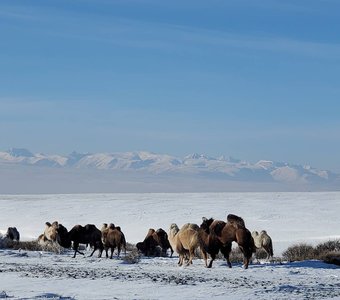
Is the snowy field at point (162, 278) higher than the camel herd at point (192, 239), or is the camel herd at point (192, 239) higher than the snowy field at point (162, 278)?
the camel herd at point (192, 239)

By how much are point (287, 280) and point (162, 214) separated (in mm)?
27968

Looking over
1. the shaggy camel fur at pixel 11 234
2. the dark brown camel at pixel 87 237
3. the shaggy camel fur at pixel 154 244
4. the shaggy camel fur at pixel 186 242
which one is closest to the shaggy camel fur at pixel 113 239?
the dark brown camel at pixel 87 237

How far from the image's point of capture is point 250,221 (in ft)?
125

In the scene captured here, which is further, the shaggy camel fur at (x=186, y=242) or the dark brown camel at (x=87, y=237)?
the dark brown camel at (x=87, y=237)

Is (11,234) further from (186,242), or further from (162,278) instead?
(162,278)

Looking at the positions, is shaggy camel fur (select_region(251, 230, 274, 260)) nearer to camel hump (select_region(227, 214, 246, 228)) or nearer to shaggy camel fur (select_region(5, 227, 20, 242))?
camel hump (select_region(227, 214, 246, 228))

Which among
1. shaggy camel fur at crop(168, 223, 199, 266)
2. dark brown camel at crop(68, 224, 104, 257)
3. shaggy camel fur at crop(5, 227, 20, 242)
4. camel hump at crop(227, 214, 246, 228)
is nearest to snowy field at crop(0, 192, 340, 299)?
shaggy camel fur at crop(168, 223, 199, 266)

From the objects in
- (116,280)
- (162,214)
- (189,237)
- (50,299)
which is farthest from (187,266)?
(162,214)

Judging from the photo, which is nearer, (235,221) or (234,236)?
(234,236)

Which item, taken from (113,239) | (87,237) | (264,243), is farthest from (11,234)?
(264,243)

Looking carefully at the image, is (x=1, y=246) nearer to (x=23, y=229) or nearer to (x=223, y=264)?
(x=223, y=264)

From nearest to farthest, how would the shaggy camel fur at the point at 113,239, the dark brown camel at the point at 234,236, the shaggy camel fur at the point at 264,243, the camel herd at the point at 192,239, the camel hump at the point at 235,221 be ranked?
1. the dark brown camel at the point at 234,236
2. the camel herd at the point at 192,239
3. the camel hump at the point at 235,221
4. the shaggy camel fur at the point at 264,243
5. the shaggy camel fur at the point at 113,239

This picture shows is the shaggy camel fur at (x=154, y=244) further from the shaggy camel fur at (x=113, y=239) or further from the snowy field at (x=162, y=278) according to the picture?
the shaggy camel fur at (x=113, y=239)

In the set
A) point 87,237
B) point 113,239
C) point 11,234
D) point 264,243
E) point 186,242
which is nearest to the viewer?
point 186,242
